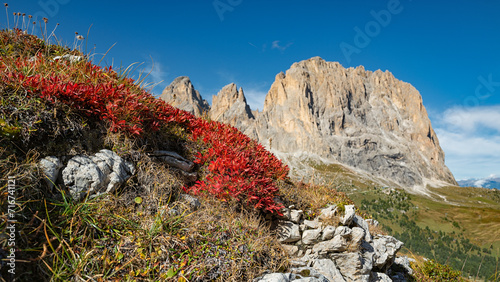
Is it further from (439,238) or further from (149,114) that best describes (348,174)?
(149,114)

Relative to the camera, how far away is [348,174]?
150500 mm

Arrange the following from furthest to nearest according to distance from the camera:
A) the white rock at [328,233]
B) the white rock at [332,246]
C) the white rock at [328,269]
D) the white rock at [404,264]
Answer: the white rock at [404,264] < the white rock at [328,233] < the white rock at [332,246] < the white rock at [328,269]

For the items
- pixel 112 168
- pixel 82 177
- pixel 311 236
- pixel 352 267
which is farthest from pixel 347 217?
pixel 82 177

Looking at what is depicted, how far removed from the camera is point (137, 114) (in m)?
5.27

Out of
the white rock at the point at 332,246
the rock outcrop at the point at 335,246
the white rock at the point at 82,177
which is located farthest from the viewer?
the white rock at the point at 332,246

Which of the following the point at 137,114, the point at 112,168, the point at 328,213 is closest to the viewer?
the point at 112,168

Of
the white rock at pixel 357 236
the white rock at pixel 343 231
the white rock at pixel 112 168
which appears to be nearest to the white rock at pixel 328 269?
the white rock at pixel 343 231

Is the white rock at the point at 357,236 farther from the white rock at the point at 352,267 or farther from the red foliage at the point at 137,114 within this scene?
the red foliage at the point at 137,114

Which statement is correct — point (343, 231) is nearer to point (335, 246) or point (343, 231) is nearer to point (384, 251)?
point (335, 246)

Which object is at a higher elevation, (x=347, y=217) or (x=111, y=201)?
(x=347, y=217)

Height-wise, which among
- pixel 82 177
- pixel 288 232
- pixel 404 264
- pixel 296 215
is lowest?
pixel 404 264

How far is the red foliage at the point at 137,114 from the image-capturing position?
4.21 meters

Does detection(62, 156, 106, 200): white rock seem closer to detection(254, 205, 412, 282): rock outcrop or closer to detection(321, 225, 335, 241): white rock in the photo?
detection(254, 205, 412, 282): rock outcrop

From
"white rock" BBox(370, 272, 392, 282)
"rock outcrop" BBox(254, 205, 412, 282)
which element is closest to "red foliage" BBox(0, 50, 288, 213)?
"rock outcrop" BBox(254, 205, 412, 282)
